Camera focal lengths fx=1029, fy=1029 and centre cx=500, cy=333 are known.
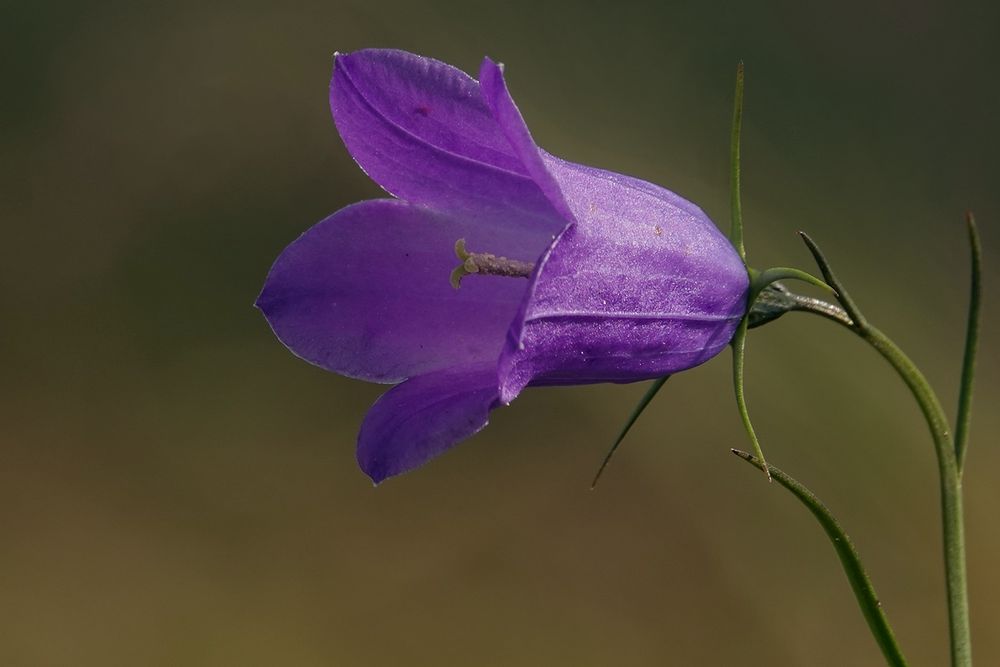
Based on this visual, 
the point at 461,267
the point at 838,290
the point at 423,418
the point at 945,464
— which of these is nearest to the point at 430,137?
the point at 461,267

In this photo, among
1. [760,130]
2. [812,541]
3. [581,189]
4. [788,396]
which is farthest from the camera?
[760,130]

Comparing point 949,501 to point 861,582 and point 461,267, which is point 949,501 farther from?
point 461,267

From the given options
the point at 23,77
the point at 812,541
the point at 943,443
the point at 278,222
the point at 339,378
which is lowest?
the point at 812,541

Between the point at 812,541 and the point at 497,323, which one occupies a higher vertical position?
the point at 497,323

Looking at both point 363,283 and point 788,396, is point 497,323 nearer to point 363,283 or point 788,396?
point 363,283

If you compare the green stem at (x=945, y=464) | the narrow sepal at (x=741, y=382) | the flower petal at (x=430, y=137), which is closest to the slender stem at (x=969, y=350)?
the green stem at (x=945, y=464)

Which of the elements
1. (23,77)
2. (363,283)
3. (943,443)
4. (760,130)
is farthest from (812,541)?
(23,77)

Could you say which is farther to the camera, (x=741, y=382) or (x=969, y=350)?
(x=969, y=350)
